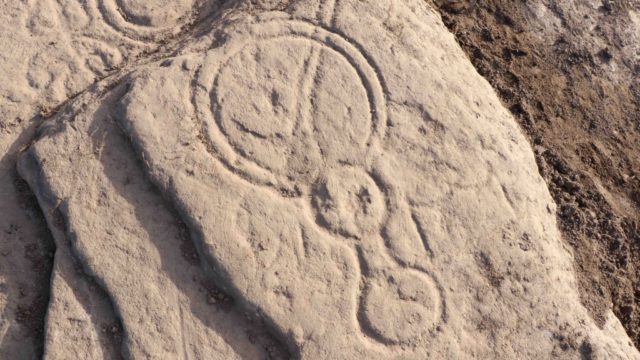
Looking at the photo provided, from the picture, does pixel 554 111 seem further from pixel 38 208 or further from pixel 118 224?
pixel 38 208

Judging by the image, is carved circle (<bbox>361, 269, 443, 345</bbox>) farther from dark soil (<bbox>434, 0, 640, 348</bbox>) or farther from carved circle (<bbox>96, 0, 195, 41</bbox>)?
carved circle (<bbox>96, 0, 195, 41</bbox>)

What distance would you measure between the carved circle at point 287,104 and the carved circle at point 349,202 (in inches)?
3.0

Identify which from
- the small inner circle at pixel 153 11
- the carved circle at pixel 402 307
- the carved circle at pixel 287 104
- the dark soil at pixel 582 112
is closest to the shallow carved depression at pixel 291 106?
the carved circle at pixel 287 104

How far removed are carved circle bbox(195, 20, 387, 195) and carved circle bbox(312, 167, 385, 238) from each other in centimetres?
8

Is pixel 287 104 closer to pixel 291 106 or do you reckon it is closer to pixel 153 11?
pixel 291 106

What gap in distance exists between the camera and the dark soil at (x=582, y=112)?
3.15m

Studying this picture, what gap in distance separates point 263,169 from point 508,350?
144 cm

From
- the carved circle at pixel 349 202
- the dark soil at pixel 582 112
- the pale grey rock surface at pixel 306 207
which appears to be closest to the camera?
the pale grey rock surface at pixel 306 207

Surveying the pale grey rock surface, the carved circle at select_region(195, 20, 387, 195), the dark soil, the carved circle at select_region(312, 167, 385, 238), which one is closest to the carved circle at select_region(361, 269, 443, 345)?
the pale grey rock surface

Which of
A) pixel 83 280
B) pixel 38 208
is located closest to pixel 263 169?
pixel 83 280

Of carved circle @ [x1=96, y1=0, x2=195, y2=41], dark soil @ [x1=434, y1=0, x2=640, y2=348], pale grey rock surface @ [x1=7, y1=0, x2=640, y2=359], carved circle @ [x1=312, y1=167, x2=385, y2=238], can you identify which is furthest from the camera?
carved circle @ [x1=96, y1=0, x2=195, y2=41]

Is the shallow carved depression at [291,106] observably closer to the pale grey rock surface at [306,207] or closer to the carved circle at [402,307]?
the pale grey rock surface at [306,207]

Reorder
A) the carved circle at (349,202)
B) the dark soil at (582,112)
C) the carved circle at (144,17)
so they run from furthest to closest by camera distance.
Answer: the carved circle at (144,17) → the dark soil at (582,112) → the carved circle at (349,202)

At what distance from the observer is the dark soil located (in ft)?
10.3
